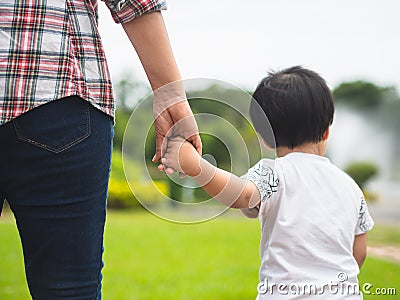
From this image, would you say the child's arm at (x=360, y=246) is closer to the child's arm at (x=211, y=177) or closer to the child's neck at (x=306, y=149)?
the child's neck at (x=306, y=149)

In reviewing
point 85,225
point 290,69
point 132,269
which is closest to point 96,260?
point 85,225

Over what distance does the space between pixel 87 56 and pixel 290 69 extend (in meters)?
0.87

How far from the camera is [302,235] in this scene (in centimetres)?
171

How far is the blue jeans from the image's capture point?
1124mm

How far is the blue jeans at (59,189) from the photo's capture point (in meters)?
1.12

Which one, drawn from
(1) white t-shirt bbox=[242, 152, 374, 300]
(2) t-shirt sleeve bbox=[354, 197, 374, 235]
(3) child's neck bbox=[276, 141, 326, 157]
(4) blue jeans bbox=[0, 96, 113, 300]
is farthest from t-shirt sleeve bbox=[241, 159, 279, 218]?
(4) blue jeans bbox=[0, 96, 113, 300]

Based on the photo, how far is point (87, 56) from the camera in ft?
3.92

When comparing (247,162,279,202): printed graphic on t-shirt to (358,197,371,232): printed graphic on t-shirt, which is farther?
(358,197,371,232): printed graphic on t-shirt

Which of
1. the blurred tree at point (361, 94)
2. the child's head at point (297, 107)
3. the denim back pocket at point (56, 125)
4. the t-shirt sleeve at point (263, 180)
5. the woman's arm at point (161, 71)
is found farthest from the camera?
the blurred tree at point (361, 94)

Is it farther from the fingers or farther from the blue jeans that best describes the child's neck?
the blue jeans

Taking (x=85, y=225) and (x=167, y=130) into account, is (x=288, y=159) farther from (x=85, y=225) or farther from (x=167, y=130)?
(x=85, y=225)

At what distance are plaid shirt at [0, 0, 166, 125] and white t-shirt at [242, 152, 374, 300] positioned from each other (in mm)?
650

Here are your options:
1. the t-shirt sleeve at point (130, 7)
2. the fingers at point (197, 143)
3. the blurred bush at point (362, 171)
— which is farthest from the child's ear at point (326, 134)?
the blurred bush at point (362, 171)

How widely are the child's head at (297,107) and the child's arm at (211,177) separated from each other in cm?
27
